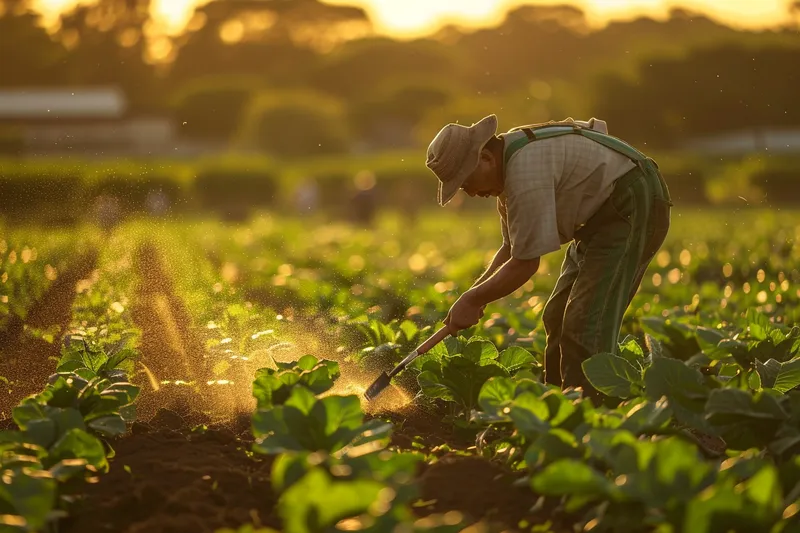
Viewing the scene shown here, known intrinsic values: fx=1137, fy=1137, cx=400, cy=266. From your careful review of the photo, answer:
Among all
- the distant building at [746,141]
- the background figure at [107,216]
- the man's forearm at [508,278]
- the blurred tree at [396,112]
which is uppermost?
the man's forearm at [508,278]

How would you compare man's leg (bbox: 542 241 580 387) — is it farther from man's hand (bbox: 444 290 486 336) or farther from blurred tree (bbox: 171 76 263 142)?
A: blurred tree (bbox: 171 76 263 142)

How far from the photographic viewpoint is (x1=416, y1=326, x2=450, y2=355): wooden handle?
4.77 m

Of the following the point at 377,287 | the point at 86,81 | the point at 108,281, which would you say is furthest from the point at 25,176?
the point at 86,81

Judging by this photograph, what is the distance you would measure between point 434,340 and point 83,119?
63353 mm

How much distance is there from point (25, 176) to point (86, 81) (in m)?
54.6

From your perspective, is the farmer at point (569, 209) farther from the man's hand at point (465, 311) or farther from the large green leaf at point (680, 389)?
the large green leaf at point (680, 389)

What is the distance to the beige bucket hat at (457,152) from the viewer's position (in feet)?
15.0

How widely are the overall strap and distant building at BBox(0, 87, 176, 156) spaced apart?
184 feet

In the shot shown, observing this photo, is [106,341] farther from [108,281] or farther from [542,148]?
[108,281]

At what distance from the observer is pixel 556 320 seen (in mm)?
5203

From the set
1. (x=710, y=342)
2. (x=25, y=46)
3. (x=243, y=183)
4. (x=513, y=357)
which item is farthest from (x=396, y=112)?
(x=710, y=342)

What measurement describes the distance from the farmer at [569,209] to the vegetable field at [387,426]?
8.0 inches

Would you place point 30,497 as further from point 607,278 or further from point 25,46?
point 25,46

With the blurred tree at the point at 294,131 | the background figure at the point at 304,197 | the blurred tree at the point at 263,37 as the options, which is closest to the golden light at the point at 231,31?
the blurred tree at the point at 263,37
